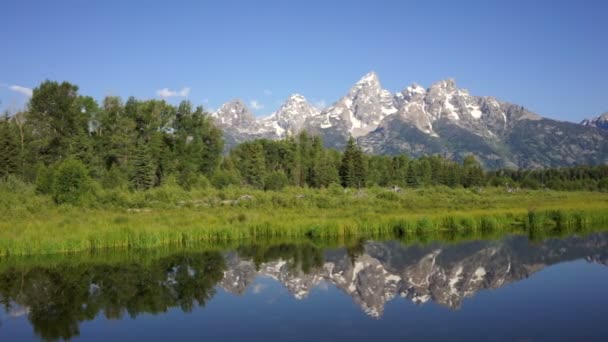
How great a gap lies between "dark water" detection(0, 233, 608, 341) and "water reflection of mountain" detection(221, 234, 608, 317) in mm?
70

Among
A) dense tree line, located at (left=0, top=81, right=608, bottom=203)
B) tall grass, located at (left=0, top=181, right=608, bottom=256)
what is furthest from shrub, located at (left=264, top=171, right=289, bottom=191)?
tall grass, located at (left=0, top=181, right=608, bottom=256)

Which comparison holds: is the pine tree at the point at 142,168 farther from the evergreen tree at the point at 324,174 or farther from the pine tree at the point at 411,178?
the pine tree at the point at 411,178

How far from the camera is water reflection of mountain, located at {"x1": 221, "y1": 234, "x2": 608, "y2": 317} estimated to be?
829 inches

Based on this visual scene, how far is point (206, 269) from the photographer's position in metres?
24.9

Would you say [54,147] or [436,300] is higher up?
[54,147]

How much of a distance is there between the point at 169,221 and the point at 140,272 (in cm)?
1123

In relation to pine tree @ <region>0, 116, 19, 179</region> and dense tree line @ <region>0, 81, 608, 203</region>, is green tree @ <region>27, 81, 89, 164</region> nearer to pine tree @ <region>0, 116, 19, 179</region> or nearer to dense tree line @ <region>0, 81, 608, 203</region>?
dense tree line @ <region>0, 81, 608, 203</region>

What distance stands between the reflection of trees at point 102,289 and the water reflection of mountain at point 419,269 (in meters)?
1.64

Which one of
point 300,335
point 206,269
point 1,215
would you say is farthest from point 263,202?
point 300,335

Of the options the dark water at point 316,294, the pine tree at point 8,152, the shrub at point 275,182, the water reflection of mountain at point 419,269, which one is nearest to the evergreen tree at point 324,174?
the shrub at point 275,182

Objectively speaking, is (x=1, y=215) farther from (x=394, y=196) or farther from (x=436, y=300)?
(x=394, y=196)

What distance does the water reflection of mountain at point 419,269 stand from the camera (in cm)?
2105

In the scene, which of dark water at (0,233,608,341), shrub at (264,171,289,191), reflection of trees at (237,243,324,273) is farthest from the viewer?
shrub at (264,171,289,191)

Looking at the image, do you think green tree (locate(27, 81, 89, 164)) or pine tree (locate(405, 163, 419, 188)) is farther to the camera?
pine tree (locate(405, 163, 419, 188))
